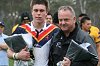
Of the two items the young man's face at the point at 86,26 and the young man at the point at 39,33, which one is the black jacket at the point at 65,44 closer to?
the young man at the point at 39,33

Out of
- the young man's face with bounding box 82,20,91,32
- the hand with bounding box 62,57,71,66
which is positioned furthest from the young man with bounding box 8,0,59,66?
the young man's face with bounding box 82,20,91,32

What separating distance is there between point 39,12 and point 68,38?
25.1 inches

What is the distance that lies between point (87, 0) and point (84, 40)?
44.6m

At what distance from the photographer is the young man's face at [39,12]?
19.6 feet

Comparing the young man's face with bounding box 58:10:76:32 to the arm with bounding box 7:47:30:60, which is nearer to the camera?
the young man's face with bounding box 58:10:76:32

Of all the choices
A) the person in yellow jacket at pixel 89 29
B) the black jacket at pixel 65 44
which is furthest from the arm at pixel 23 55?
the person in yellow jacket at pixel 89 29

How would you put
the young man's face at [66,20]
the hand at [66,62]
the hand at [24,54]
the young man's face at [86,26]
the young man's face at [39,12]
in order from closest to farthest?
the hand at [66,62], the young man's face at [66,20], the hand at [24,54], the young man's face at [39,12], the young man's face at [86,26]

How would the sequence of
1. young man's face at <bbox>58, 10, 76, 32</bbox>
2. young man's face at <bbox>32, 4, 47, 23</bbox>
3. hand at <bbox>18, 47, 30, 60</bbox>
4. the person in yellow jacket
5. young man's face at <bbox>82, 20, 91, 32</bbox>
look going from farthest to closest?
young man's face at <bbox>82, 20, 91, 32</bbox> → the person in yellow jacket → young man's face at <bbox>32, 4, 47, 23</bbox> → hand at <bbox>18, 47, 30, 60</bbox> → young man's face at <bbox>58, 10, 76, 32</bbox>

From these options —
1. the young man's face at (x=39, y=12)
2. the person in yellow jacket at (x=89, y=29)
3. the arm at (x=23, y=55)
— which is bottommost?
the person in yellow jacket at (x=89, y=29)

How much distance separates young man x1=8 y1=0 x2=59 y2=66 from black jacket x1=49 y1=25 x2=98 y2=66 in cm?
15

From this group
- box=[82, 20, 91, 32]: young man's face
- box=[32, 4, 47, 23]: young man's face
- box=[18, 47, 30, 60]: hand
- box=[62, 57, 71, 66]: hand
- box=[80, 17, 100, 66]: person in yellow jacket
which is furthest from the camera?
box=[82, 20, 91, 32]: young man's face

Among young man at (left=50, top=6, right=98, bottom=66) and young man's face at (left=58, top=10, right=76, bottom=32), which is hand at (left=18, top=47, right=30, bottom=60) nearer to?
young man at (left=50, top=6, right=98, bottom=66)

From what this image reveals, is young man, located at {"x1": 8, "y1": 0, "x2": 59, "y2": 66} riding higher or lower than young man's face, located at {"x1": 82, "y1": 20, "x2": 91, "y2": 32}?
higher

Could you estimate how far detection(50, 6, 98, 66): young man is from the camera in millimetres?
5422
